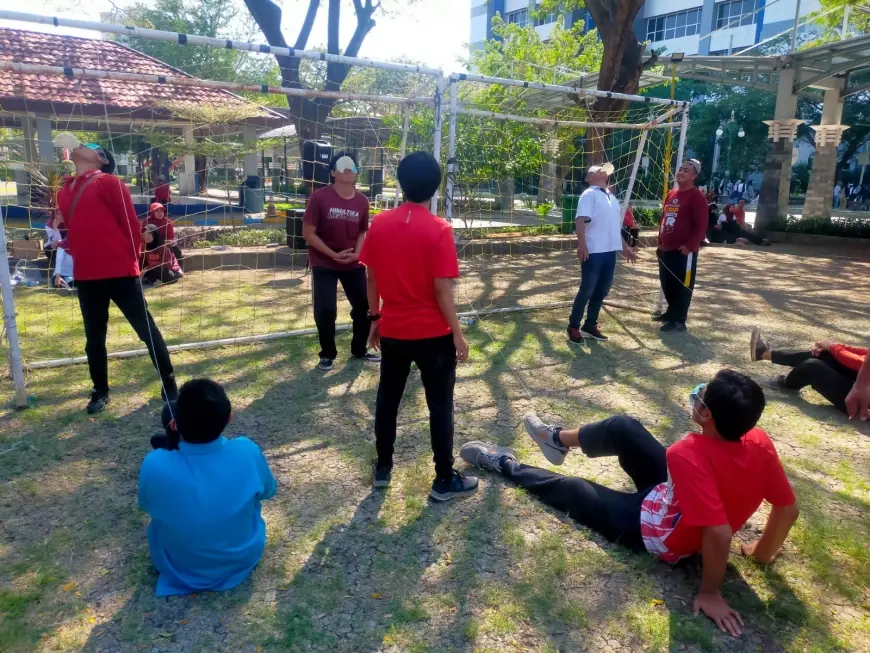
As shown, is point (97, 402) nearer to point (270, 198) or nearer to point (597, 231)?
point (597, 231)

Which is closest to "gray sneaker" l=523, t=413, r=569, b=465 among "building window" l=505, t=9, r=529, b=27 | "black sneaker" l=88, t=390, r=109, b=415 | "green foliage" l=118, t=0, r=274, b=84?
"black sneaker" l=88, t=390, r=109, b=415

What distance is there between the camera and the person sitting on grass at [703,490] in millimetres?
2383

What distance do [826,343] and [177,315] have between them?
6.00 meters

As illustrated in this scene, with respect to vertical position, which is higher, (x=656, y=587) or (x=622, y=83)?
(x=622, y=83)

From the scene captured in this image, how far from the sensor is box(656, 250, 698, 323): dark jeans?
664 centimetres

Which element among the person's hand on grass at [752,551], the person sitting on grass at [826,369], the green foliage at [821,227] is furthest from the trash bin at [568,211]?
the person's hand on grass at [752,551]

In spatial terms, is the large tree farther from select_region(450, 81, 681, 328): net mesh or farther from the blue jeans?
the blue jeans

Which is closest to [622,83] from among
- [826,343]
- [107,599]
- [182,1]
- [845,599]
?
[826,343]

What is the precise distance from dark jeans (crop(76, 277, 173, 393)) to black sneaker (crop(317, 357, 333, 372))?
4.15 feet

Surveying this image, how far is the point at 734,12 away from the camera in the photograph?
3956 centimetres

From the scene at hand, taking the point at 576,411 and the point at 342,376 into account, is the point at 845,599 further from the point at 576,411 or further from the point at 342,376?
the point at 342,376

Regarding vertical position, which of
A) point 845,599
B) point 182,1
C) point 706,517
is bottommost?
point 845,599

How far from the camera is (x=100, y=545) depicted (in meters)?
2.91

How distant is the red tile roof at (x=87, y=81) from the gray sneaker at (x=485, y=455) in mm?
9907
